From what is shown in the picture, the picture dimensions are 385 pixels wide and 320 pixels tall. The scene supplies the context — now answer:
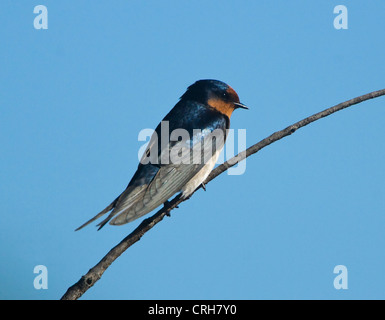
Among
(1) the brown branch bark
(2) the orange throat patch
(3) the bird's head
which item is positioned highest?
(3) the bird's head

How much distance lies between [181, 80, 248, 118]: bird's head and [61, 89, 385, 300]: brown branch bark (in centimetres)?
87

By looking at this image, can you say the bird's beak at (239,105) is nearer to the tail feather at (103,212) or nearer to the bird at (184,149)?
the bird at (184,149)

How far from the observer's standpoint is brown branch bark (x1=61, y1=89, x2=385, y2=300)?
59.3 inches

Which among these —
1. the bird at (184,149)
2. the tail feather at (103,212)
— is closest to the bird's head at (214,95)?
the bird at (184,149)

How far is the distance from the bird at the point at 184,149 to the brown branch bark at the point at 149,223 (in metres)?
0.38

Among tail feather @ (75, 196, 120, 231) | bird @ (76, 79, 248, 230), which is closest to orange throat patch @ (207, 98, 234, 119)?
bird @ (76, 79, 248, 230)

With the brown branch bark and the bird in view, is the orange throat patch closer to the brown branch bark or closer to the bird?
the bird

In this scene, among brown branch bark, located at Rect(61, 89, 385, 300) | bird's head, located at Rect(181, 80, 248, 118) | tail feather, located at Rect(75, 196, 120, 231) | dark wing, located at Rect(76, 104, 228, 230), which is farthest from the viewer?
bird's head, located at Rect(181, 80, 248, 118)

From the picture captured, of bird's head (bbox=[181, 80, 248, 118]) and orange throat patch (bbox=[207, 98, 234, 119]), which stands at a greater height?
bird's head (bbox=[181, 80, 248, 118])

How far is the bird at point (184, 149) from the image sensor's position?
8.04ft
